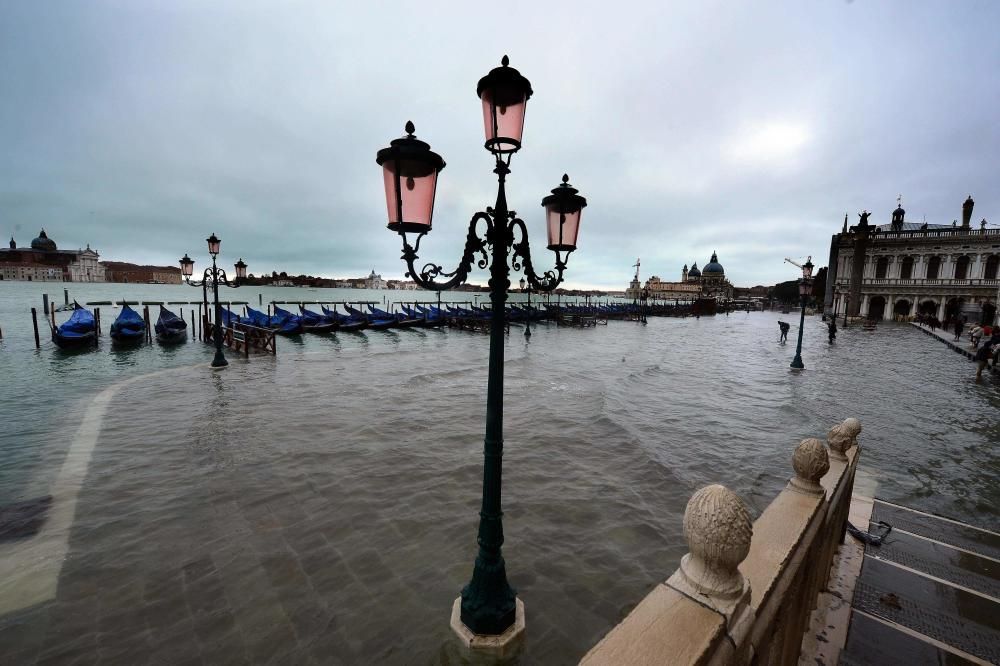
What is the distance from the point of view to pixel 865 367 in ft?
62.4

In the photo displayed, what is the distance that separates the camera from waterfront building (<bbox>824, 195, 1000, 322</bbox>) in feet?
140

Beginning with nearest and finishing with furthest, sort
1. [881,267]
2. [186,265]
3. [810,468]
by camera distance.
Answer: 1. [810,468]
2. [186,265]
3. [881,267]

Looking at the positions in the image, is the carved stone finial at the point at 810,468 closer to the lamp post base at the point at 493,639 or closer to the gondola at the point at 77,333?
the lamp post base at the point at 493,639

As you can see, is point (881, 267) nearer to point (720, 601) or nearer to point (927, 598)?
point (927, 598)

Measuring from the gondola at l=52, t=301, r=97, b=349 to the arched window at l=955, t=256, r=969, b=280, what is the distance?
249ft

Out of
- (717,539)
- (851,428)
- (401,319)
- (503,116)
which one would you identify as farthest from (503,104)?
(401,319)

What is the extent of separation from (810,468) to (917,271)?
6380cm

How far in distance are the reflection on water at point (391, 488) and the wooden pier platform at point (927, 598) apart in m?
Answer: 1.56

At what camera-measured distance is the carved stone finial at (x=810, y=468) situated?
306 centimetres

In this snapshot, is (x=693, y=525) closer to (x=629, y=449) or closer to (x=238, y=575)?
(x=238, y=575)

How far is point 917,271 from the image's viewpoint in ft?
155

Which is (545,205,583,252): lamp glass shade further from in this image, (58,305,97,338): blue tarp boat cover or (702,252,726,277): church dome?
(702,252,726,277): church dome

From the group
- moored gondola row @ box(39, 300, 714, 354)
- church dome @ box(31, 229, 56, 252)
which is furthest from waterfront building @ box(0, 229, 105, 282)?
moored gondola row @ box(39, 300, 714, 354)

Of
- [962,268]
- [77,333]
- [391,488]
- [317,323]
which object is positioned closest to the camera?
[391,488]
